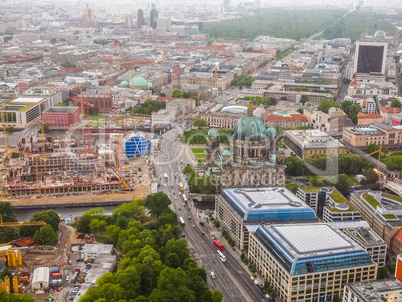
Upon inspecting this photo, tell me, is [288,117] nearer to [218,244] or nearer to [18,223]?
[218,244]

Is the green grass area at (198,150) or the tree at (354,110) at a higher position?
the tree at (354,110)

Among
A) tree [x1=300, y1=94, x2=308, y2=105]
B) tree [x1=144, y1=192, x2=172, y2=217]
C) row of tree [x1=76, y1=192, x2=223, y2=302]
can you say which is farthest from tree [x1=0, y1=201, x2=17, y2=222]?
tree [x1=300, y1=94, x2=308, y2=105]

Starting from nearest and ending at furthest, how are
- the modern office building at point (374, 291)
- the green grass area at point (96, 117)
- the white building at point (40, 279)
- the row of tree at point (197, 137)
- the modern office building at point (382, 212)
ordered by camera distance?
the modern office building at point (374, 291), the white building at point (40, 279), the modern office building at point (382, 212), the row of tree at point (197, 137), the green grass area at point (96, 117)

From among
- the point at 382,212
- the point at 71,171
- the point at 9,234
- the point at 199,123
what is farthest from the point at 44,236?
the point at 199,123

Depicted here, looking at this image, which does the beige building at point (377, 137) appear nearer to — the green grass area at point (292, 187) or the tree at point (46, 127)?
the green grass area at point (292, 187)

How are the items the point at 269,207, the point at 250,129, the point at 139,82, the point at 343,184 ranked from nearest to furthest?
1. the point at 269,207
2. the point at 250,129
3. the point at 343,184
4. the point at 139,82

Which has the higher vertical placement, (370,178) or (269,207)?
(269,207)

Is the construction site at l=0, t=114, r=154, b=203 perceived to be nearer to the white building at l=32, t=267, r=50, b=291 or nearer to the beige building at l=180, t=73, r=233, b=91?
the white building at l=32, t=267, r=50, b=291

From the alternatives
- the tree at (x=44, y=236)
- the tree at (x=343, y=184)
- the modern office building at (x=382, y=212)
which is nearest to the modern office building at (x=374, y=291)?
the modern office building at (x=382, y=212)
